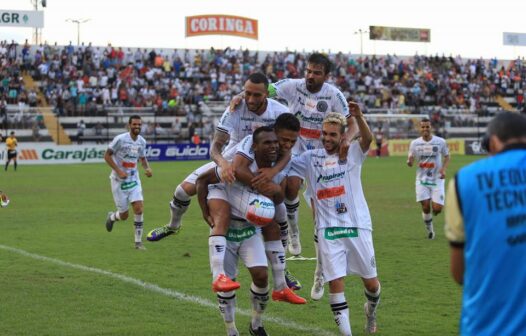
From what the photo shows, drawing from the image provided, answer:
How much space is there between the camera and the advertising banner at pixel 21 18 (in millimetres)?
62500

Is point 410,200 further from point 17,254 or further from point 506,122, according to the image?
point 506,122

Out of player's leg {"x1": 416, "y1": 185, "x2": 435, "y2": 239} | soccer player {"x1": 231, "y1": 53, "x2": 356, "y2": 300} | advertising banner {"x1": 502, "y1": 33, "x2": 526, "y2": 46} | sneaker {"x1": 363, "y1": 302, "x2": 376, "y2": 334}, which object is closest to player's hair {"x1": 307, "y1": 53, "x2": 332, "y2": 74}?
soccer player {"x1": 231, "y1": 53, "x2": 356, "y2": 300}

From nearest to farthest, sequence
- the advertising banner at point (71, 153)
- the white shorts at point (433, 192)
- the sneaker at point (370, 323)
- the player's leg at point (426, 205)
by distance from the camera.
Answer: the sneaker at point (370, 323), the player's leg at point (426, 205), the white shorts at point (433, 192), the advertising banner at point (71, 153)

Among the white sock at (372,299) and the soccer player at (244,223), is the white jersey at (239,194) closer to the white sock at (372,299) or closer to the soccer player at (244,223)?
the soccer player at (244,223)

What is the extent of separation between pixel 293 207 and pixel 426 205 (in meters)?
7.65

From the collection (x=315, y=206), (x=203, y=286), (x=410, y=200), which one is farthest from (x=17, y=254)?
(x=410, y=200)

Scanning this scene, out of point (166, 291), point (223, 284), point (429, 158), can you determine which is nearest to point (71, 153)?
point (429, 158)

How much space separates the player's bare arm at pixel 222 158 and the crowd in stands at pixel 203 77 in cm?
4323

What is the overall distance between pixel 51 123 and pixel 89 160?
10.1 ft

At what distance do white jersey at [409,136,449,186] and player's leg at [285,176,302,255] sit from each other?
6.44 metres

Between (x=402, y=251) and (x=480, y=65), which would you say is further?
(x=480, y=65)

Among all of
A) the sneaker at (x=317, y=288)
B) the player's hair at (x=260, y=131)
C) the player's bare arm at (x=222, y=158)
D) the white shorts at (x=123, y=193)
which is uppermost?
the player's hair at (x=260, y=131)

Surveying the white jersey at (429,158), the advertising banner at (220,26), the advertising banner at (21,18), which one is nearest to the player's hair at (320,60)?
the white jersey at (429,158)

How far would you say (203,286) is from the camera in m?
11.7
